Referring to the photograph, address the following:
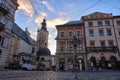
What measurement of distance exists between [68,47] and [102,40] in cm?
897

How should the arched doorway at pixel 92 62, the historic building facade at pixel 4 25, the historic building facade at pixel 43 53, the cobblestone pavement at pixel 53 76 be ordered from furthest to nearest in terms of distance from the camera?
1. the historic building facade at pixel 43 53
2. the arched doorway at pixel 92 62
3. the historic building facade at pixel 4 25
4. the cobblestone pavement at pixel 53 76

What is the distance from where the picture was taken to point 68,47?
28.3 m

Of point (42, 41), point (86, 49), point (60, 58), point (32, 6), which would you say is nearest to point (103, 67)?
point (86, 49)

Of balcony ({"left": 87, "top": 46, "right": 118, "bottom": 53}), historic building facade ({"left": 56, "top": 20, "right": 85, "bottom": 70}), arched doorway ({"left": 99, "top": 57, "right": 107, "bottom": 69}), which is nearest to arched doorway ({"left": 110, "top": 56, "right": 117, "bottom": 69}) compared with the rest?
arched doorway ({"left": 99, "top": 57, "right": 107, "bottom": 69})

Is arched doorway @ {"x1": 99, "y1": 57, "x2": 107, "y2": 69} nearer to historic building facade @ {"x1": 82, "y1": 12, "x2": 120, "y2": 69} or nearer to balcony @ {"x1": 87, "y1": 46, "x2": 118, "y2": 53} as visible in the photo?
historic building facade @ {"x1": 82, "y1": 12, "x2": 120, "y2": 69}

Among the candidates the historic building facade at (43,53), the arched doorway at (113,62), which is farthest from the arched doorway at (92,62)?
the historic building facade at (43,53)

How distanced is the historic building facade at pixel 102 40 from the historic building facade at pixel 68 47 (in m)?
1.61

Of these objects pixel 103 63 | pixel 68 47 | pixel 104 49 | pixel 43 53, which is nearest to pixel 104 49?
pixel 104 49

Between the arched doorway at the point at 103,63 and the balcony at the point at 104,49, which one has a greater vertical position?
the balcony at the point at 104,49

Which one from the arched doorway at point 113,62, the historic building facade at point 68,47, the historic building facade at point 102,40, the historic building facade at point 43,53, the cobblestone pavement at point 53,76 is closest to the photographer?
the cobblestone pavement at point 53,76

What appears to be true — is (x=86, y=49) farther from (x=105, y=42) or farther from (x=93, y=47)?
(x=105, y=42)

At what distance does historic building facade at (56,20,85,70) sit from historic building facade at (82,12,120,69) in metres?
1.61

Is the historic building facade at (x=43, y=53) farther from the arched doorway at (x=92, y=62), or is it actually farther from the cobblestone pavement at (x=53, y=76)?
the cobblestone pavement at (x=53, y=76)

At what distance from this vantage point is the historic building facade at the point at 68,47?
2683cm
